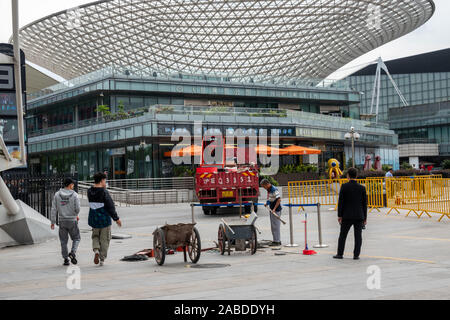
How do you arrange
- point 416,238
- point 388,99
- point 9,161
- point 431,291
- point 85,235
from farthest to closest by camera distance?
point 388,99 < point 85,235 < point 9,161 < point 416,238 < point 431,291

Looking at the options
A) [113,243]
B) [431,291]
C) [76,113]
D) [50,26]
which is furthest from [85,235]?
[50,26]

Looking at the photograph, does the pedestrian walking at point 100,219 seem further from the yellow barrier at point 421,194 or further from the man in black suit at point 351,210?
the yellow barrier at point 421,194

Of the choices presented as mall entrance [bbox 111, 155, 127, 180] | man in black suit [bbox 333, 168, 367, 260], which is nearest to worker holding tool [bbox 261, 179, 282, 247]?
man in black suit [bbox 333, 168, 367, 260]

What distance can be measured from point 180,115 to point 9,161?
32351mm

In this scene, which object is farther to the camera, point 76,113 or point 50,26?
point 50,26

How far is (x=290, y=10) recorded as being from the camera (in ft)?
207

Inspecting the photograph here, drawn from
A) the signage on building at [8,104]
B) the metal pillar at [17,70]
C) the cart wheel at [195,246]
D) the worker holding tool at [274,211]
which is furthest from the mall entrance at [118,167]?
the cart wheel at [195,246]

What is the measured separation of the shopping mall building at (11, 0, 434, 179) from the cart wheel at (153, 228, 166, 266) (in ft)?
115

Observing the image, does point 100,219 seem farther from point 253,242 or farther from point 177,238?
point 253,242

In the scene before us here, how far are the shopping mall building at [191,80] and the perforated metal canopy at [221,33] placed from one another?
0.17 meters

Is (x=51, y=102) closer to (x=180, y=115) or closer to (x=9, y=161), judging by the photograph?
Result: (x=180, y=115)

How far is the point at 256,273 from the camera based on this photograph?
368 inches

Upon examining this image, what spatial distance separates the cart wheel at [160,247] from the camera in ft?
34.8

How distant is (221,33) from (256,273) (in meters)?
62.9
